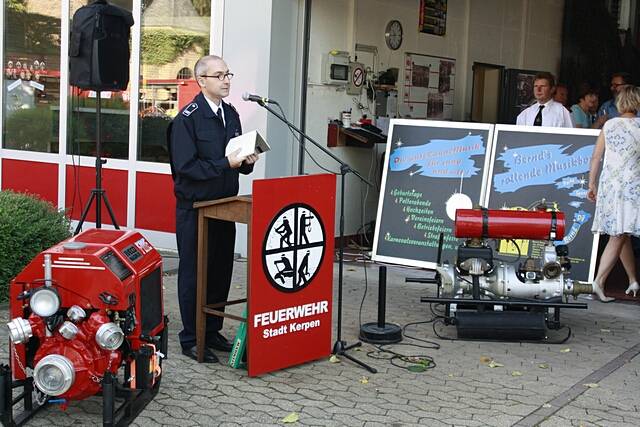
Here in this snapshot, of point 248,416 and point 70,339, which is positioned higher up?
point 70,339

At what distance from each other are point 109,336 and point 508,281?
3.03 meters

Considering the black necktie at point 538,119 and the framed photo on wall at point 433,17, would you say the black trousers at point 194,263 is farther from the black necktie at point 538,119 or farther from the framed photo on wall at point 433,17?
the framed photo on wall at point 433,17

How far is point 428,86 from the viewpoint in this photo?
10.7 meters

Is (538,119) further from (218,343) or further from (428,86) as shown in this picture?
(218,343)

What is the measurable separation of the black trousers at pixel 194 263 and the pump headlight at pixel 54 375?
1.58 meters

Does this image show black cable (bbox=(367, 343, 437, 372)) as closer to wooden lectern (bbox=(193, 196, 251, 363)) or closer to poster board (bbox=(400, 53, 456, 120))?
wooden lectern (bbox=(193, 196, 251, 363))

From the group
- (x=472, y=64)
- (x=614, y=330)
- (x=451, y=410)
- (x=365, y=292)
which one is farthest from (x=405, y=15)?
(x=451, y=410)

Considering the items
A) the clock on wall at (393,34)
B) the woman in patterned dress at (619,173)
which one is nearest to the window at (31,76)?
the clock on wall at (393,34)

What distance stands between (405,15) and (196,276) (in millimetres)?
5552

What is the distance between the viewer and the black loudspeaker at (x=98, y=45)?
7422 mm

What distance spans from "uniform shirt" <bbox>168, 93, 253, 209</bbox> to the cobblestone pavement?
1.02m

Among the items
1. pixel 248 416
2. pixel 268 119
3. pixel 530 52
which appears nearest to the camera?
pixel 248 416

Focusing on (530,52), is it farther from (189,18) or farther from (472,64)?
Answer: (189,18)

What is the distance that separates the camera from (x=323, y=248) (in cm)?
554
